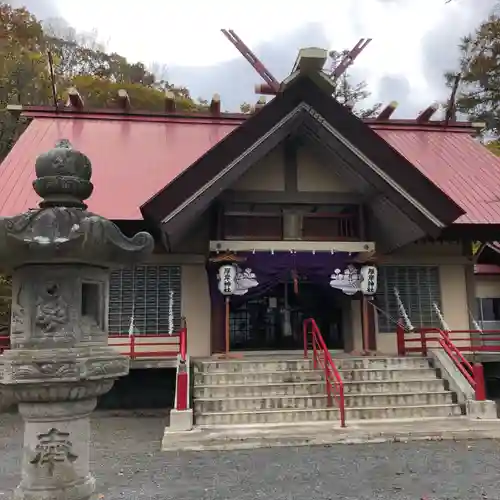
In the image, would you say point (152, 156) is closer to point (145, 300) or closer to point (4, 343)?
point (145, 300)

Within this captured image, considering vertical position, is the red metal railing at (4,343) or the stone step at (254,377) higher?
the red metal railing at (4,343)

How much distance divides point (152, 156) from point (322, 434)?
841 centimetres

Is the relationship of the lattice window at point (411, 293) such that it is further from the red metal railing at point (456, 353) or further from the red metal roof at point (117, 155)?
the red metal roof at point (117, 155)

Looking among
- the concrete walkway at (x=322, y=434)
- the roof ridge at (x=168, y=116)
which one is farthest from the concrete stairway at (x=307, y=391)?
the roof ridge at (x=168, y=116)

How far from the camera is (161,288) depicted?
1101cm

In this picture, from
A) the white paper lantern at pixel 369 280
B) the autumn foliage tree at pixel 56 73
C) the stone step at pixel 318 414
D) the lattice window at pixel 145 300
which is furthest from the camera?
the autumn foliage tree at pixel 56 73

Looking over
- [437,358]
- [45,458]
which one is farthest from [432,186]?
[45,458]

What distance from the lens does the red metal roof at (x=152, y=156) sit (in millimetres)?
11273

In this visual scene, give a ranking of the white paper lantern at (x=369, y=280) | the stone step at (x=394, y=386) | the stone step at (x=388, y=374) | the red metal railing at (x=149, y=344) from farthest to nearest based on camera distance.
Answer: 1. the red metal railing at (x=149, y=344)
2. the white paper lantern at (x=369, y=280)
3. the stone step at (x=388, y=374)
4. the stone step at (x=394, y=386)

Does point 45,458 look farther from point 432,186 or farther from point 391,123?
point 391,123

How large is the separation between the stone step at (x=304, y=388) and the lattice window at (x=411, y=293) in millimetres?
2818

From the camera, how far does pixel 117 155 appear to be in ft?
42.8

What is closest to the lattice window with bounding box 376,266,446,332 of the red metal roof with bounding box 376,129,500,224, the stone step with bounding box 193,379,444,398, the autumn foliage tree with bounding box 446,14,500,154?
the red metal roof with bounding box 376,129,500,224

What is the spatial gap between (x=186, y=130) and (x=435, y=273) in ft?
25.4
